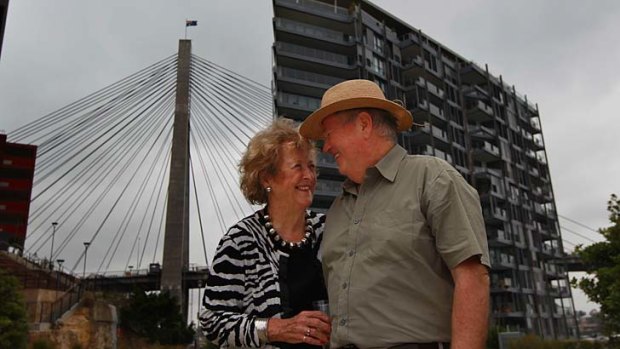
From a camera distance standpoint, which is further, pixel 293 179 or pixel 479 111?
pixel 479 111

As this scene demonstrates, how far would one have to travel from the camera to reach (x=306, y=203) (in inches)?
114

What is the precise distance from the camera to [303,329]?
2391 millimetres

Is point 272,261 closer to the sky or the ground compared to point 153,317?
closer to the ground

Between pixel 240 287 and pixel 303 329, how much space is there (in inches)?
18.5

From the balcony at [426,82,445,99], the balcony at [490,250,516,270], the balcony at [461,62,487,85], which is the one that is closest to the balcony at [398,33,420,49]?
A: the balcony at [426,82,445,99]

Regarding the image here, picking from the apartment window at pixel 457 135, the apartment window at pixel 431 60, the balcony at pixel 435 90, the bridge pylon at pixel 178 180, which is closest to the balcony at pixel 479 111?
the apartment window at pixel 457 135

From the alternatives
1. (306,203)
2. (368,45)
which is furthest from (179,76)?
(306,203)

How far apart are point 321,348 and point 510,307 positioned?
52.5 meters

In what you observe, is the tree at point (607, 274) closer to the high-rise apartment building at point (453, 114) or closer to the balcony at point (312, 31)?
the high-rise apartment building at point (453, 114)

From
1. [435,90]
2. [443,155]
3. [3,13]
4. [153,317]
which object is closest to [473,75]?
[435,90]

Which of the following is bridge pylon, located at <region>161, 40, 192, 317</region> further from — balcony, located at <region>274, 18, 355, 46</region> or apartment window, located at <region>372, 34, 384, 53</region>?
apartment window, located at <region>372, 34, 384, 53</region>

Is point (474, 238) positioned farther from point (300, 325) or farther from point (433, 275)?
point (300, 325)

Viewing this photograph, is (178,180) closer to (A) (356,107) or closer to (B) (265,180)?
(B) (265,180)

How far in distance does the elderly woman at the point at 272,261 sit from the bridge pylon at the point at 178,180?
27.4 m
